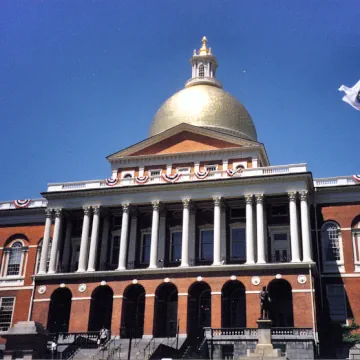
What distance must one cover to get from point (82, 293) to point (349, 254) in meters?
22.8

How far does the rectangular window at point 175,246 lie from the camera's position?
52.3 metres

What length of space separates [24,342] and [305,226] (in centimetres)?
2809

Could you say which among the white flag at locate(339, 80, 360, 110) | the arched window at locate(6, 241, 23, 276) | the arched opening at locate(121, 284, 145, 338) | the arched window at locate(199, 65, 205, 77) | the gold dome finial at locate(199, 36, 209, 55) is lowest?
the arched opening at locate(121, 284, 145, 338)

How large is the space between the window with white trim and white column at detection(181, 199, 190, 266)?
12134 mm

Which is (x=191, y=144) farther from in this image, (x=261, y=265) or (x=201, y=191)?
(x=261, y=265)

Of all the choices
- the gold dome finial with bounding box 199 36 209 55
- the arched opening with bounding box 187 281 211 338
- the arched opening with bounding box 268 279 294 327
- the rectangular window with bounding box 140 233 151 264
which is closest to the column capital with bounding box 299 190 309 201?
the arched opening with bounding box 268 279 294 327

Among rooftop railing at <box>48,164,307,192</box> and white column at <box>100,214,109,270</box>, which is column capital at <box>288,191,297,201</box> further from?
white column at <box>100,214,109,270</box>

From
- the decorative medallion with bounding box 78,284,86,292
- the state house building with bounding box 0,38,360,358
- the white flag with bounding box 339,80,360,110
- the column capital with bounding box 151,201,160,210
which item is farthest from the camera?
the column capital with bounding box 151,201,160,210

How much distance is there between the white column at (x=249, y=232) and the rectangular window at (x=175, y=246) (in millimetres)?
6936

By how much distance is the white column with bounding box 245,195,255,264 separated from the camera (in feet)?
157

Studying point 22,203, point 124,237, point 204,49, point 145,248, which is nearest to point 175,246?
point 145,248

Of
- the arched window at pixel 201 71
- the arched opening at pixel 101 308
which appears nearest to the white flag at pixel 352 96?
the arched opening at pixel 101 308

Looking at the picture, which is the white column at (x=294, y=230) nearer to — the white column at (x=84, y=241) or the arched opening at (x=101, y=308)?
the arched opening at (x=101, y=308)

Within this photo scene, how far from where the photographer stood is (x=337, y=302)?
49031mm
